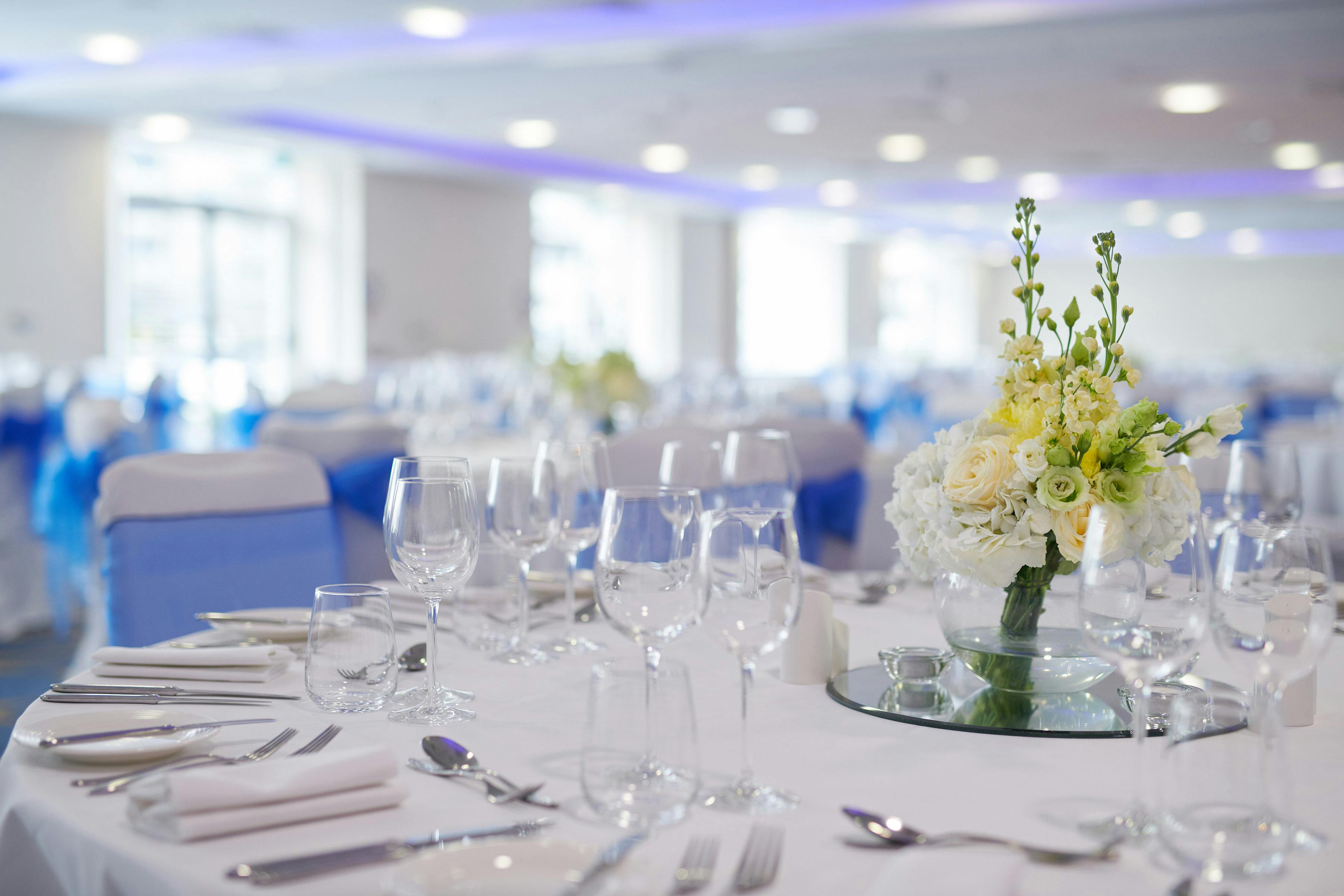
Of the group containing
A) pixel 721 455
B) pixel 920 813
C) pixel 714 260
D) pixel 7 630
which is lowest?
pixel 7 630

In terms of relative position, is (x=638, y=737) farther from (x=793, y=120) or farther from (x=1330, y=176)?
A: (x=1330, y=176)

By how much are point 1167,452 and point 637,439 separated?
1687mm

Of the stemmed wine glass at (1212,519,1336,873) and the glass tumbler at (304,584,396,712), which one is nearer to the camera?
the stemmed wine glass at (1212,519,1336,873)

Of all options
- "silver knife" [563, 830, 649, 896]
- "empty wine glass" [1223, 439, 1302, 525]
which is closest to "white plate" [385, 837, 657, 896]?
"silver knife" [563, 830, 649, 896]

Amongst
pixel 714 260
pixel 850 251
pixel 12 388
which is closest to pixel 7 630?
pixel 12 388

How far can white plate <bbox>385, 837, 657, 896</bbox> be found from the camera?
2.81 feet

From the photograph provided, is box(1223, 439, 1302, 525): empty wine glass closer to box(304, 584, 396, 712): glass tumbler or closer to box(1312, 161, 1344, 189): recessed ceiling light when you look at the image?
box(304, 584, 396, 712): glass tumbler

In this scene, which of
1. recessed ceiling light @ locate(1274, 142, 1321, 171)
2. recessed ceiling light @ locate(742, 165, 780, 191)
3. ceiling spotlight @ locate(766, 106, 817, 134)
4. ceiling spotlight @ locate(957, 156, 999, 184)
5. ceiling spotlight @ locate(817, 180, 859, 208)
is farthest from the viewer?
ceiling spotlight @ locate(817, 180, 859, 208)

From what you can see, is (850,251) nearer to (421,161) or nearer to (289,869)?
(421,161)

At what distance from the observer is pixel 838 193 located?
1664 cm

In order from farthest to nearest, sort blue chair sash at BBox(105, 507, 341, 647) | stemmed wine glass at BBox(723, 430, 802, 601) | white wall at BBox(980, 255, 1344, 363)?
1. white wall at BBox(980, 255, 1344, 363)
2. stemmed wine glass at BBox(723, 430, 802, 601)
3. blue chair sash at BBox(105, 507, 341, 647)

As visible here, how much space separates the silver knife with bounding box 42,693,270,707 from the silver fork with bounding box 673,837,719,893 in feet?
2.02

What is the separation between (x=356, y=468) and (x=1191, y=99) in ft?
25.1

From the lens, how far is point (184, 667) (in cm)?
142
